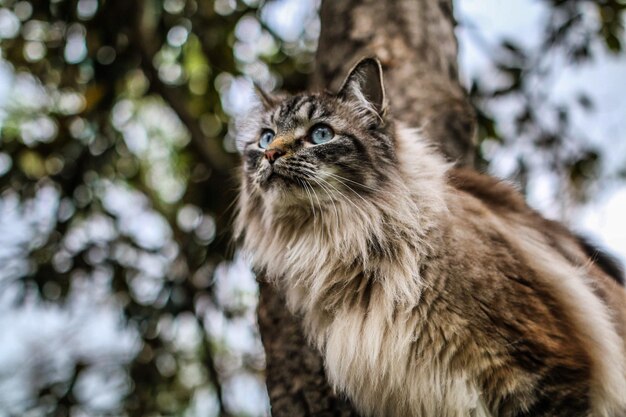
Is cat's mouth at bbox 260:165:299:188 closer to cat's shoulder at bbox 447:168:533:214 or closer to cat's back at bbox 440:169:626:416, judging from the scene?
cat's back at bbox 440:169:626:416

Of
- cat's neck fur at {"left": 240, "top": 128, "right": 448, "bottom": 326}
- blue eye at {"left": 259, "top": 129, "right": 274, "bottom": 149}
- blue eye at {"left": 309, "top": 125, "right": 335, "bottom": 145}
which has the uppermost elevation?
blue eye at {"left": 309, "top": 125, "right": 335, "bottom": 145}

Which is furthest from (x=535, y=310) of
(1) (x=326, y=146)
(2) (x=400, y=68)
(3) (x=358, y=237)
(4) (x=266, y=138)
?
(2) (x=400, y=68)

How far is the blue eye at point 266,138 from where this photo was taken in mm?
3445

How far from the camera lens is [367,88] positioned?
3.34 m

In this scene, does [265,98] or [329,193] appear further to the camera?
[265,98]

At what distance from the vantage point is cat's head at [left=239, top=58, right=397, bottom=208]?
10.3 ft

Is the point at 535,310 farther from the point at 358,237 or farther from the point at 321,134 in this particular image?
the point at 321,134

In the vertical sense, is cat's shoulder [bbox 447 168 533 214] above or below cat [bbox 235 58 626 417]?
above

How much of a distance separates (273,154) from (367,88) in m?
0.63

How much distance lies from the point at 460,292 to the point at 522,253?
18.0 inches

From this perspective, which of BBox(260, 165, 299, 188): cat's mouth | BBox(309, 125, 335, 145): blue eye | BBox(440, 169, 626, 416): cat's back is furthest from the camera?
BBox(309, 125, 335, 145): blue eye

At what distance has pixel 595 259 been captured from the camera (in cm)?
378

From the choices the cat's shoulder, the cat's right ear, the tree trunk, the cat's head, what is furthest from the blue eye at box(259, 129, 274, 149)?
the cat's shoulder

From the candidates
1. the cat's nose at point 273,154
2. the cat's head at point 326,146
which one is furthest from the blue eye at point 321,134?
the cat's nose at point 273,154
